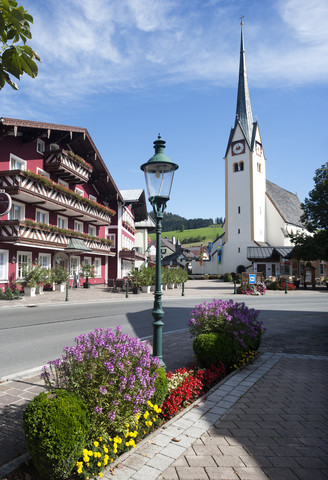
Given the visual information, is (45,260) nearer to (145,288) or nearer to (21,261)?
(21,261)

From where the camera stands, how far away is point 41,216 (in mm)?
26016

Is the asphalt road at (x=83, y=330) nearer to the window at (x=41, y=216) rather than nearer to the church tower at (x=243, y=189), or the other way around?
the window at (x=41, y=216)

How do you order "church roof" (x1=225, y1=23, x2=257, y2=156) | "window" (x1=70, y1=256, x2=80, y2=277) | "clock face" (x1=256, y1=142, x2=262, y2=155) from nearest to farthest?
"window" (x1=70, y1=256, x2=80, y2=277)
"clock face" (x1=256, y1=142, x2=262, y2=155)
"church roof" (x1=225, y1=23, x2=257, y2=156)

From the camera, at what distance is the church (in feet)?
184

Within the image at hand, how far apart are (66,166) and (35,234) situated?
6.39 meters

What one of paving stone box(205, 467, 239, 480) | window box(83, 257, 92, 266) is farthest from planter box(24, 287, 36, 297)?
paving stone box(205, 467, 239, 480)

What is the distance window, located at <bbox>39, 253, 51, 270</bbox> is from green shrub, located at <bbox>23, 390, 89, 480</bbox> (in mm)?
23933

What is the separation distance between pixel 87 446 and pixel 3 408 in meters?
2.01

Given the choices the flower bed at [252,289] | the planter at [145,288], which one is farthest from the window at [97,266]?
the flower bed at [252,289]

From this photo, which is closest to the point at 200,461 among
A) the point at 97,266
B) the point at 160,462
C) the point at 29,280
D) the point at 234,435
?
the point at 160,462

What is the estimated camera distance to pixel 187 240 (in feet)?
458

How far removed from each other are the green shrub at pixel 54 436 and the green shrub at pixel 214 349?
332 cm

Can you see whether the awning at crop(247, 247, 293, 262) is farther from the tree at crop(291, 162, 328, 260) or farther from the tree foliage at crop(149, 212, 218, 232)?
the tree foliage at crop(149, 212, 218, 232)

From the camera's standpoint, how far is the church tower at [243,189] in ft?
184
